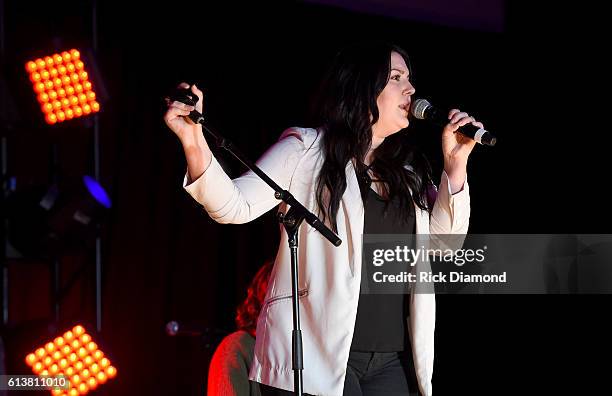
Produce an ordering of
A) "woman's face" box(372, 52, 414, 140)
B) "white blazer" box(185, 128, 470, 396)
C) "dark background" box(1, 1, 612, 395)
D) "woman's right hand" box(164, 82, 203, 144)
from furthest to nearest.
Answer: "dark background" box(1, 1, 612, 395), "woman's face" box(372, 52, 414, 140), "white blazer" box(185, 128, 470, 396), "woman's right hand" box(164, 82, 203, 144)

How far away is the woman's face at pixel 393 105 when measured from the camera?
205 centimetres

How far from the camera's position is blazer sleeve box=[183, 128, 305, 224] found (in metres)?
1.66

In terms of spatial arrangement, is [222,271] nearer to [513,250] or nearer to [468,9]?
[513,250]

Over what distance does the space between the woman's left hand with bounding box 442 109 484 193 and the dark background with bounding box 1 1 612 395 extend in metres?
1.85

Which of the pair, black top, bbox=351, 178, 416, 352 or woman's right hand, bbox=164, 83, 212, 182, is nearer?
woman's right hand, bbox=164, 83, 212, 182

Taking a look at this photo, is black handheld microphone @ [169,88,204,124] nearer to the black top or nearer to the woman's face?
the black top

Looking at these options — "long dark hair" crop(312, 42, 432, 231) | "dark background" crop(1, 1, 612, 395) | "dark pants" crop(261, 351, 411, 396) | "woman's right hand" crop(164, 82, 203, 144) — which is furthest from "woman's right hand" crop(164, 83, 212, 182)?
"dark background" crop(1, 1, 612, 395)

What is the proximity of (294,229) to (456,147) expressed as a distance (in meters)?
0.51

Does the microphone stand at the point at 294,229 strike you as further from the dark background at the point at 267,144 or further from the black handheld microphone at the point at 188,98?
the dark background at the point at 267,144

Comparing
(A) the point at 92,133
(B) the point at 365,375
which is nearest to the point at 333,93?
(B) the point at 365,375

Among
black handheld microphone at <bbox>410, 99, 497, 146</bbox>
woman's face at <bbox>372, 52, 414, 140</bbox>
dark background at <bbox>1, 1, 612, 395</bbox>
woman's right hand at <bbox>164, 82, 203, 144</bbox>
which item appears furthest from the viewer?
dark background at <bbox>1, 1, 612, 395</bbox>

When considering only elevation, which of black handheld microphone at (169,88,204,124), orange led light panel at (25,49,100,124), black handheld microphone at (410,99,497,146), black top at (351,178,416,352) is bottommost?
black top at (351,178,416,352)

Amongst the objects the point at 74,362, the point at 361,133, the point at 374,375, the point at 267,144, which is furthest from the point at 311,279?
the point at 267,144

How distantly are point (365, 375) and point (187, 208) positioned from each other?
6.82 feet
